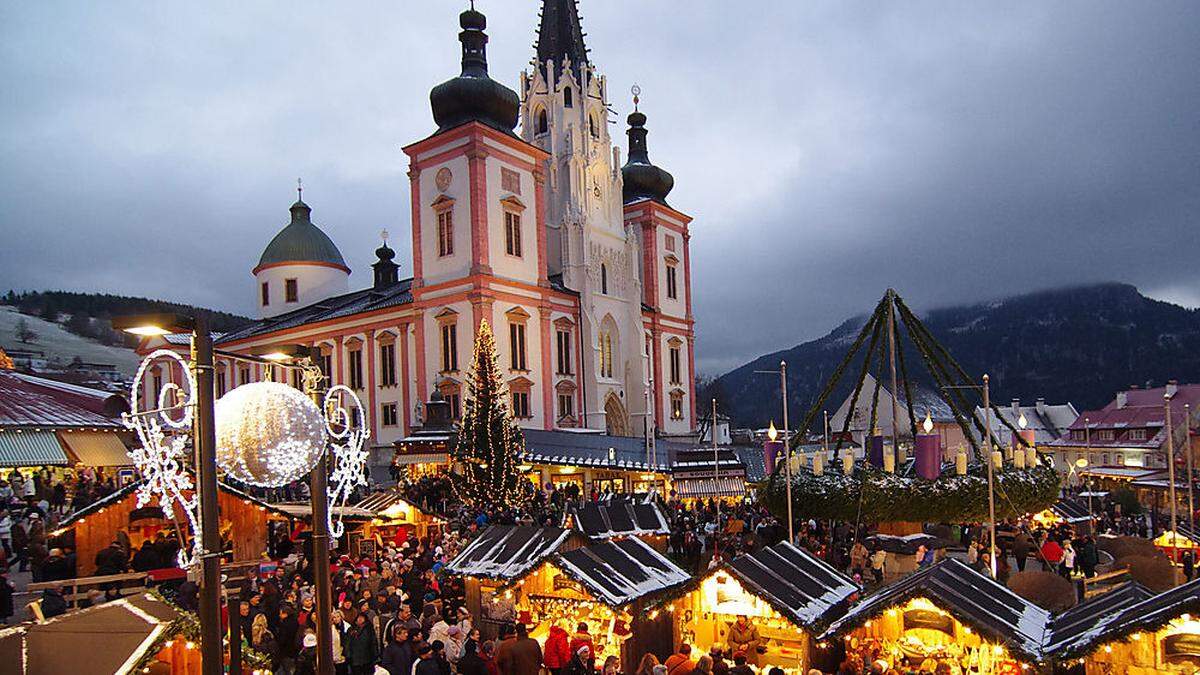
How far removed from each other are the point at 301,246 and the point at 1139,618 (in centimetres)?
5951

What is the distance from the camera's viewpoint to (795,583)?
12305mm

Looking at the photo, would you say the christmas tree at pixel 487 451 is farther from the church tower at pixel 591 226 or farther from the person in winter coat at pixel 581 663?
the person in winter coat at pixel 581 663

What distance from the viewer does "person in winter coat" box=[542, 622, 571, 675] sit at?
11695 millimetres

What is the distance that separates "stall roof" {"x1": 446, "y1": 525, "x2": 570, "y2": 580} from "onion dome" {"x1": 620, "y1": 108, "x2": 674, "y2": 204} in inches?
1630

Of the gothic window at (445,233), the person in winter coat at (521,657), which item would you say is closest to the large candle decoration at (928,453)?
the person in winter coat at (521,657)

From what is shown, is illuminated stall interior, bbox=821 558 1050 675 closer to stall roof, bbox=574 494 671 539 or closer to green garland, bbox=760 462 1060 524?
green garland, bbox=760 462 1060 524

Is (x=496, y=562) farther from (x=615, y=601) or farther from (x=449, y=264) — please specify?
(x=449, y=264)

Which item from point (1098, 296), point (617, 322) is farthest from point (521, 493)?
point (1098, 296)

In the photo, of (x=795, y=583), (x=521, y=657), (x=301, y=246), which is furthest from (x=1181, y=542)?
(x=301, y=246)

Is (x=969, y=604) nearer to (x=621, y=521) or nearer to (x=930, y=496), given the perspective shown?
(x=930, y=496)

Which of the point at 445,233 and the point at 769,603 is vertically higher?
the point at 445,233

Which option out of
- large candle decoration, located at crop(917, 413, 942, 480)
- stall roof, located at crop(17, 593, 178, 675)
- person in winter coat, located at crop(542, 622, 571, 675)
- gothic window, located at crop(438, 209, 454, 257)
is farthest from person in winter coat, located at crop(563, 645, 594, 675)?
gothic window, located at crop(438, 209, 454, 257)

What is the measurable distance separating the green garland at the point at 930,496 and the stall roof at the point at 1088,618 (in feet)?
18.2

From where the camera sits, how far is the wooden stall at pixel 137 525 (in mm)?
17328
